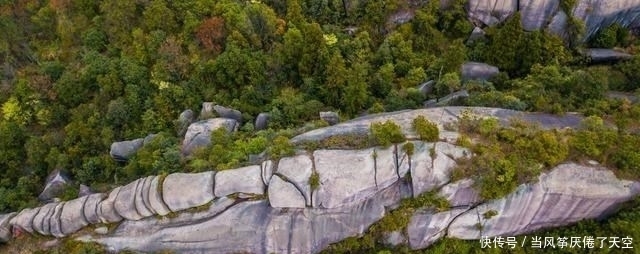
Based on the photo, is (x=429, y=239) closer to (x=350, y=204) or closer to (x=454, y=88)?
(x=350, y=204)

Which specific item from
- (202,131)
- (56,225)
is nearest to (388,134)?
(202,131)

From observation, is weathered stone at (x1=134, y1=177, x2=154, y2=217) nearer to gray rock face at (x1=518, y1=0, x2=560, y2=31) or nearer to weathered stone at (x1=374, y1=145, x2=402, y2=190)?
weathered stone at (x1=374, y1=145, x2=402, y2=190)

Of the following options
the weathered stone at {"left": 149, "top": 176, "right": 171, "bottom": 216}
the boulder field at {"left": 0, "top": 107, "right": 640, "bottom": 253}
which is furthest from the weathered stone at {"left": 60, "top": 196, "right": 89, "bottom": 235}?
the weathered stone at {"left": 149, "top": 176, "right": 171, "bottom": 216}

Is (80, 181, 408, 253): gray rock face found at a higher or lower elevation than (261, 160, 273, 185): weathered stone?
lower

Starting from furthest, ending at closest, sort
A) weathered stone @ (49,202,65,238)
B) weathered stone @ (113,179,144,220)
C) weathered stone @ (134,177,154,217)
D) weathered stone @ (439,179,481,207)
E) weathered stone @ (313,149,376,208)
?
weathered stone @ (49,202,65,238) → weathered stone @ (113,179,144,220) → weathered stone @ (134,177,154,217) → weathered stone @ (313,149,376,208) → weathered stone @ (439,179,481,207)

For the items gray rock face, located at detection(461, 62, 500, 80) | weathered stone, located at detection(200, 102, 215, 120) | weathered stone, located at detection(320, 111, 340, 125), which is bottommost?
weathered stone, located at detection(200, 102, 215, 120)

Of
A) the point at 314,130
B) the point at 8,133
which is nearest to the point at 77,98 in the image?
the point at 8,133

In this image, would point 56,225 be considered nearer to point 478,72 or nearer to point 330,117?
point 330,117
